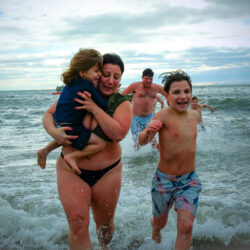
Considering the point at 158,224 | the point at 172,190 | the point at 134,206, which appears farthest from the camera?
the point at 134,206

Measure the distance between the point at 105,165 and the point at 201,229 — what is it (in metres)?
1.87

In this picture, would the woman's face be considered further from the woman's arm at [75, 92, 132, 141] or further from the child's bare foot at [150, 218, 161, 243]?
the child's bare foot at [150, 218, 161, 243]

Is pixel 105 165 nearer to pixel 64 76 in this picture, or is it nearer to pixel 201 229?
pixel 64 76

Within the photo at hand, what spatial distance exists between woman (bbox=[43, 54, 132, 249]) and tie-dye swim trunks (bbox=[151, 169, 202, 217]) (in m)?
0.51

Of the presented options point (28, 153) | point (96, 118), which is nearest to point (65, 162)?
point (96, 118)

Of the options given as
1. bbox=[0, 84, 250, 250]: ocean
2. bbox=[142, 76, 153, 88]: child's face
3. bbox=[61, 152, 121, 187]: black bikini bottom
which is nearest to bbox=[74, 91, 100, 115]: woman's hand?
bbox=[61, 152, 121, 187]: black bikini bottom

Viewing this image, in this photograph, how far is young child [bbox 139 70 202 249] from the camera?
290cm

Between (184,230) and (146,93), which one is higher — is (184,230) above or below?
below

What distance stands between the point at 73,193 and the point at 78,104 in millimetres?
749

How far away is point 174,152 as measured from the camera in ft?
9.84

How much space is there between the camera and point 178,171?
2.96m

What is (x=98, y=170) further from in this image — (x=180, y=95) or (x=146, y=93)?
(x=146, y=93)

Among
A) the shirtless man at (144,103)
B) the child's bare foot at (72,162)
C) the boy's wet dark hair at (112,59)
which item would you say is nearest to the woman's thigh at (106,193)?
the child's bare foot at (72,162)

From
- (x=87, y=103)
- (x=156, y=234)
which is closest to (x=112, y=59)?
(x=87, y=103)
